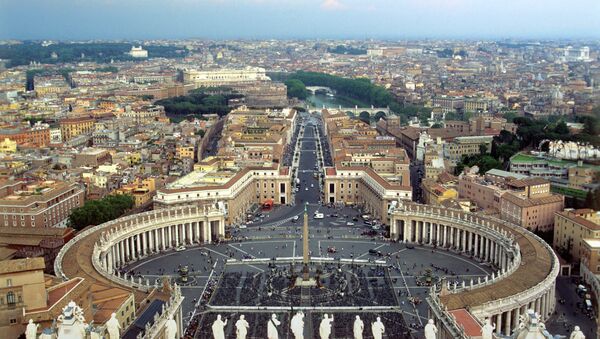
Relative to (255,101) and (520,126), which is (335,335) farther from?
(255,101)

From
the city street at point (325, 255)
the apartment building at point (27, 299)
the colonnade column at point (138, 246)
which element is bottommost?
the city street at point (325, 255)

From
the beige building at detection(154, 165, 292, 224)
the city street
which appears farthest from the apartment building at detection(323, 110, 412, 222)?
the beige building at detection(154, 165, 292, 224)

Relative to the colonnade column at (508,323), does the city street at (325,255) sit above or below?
below

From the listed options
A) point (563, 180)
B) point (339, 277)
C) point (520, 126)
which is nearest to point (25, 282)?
point (339, 277)

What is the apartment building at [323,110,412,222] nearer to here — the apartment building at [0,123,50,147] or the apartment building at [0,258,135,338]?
the apartment building at [0,258,135,338]

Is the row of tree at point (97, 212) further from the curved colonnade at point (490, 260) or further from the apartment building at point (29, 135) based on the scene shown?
the apartment building at point (29, 135)

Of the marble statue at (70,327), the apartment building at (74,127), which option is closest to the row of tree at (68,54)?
the apartment building at (74,127)
